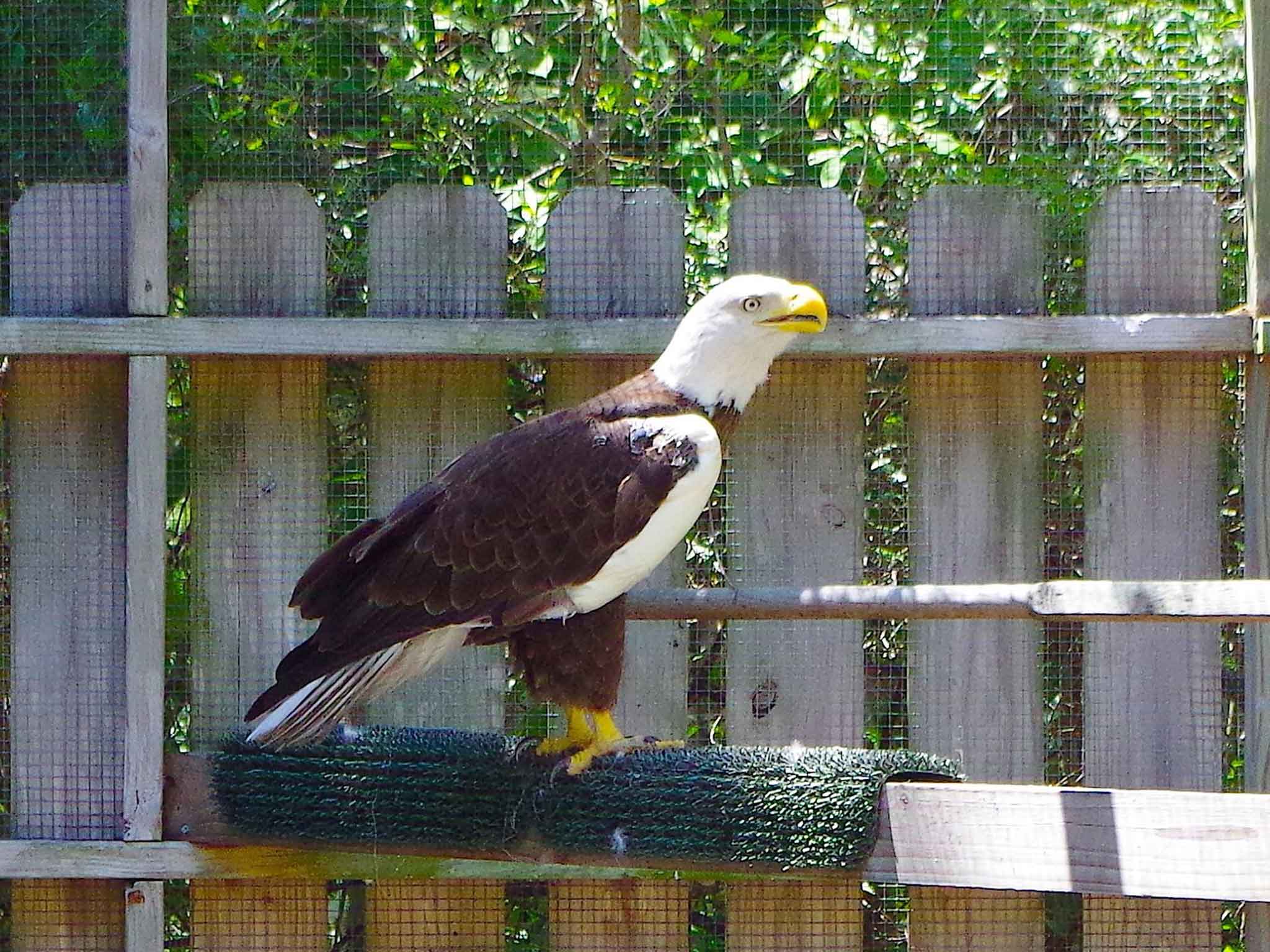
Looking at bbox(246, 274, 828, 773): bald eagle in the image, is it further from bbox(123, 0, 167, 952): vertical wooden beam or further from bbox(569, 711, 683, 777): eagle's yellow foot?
bbox(123, 0, 167, 952): vertical wooden beam

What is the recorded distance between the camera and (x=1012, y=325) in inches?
109

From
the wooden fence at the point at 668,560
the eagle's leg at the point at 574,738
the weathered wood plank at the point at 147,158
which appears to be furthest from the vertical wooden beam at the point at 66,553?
the eagle's leg at the point at 574,738

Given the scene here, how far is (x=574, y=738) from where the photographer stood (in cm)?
274

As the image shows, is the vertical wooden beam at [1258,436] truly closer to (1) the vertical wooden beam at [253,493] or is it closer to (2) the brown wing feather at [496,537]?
(2) the brown wing feather at [496,537]

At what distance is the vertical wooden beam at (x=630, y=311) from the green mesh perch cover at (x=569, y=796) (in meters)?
0.29

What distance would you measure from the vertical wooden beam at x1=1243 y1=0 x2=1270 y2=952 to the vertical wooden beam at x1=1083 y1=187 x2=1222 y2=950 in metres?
0.08

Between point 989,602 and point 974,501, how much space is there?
66cm

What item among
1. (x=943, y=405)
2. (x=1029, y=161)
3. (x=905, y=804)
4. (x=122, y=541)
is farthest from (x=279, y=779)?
(x=1029, y=161)

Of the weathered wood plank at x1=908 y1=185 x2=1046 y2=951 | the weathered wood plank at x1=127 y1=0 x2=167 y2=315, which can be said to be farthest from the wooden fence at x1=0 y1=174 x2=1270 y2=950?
the weathered wood plank at x1=127 y1=0 x2=167 y2=315

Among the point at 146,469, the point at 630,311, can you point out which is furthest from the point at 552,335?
the point at 146,469

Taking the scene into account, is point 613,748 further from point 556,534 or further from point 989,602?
point 989,602

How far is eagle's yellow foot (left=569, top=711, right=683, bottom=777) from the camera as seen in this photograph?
267cm

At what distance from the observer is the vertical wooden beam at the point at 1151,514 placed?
287cm

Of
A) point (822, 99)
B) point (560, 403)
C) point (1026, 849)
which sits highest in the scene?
point (822, 99)
